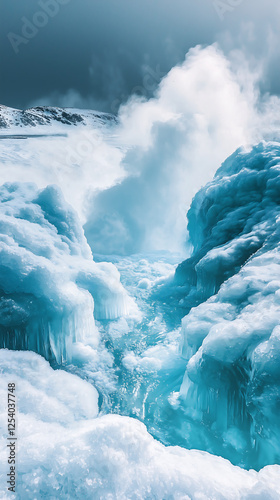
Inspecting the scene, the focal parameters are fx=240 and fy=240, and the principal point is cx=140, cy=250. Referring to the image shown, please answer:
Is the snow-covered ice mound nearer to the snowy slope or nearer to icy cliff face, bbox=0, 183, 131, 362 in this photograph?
icy cliff face, bbox=0, 183, 131, 362

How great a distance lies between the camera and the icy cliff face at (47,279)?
5.59 meters

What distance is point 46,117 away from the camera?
68.6 metres

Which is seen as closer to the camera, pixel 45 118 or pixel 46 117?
pixel 45 118

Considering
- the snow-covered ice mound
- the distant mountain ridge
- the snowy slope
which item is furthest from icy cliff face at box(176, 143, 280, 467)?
the distant mountain ridge

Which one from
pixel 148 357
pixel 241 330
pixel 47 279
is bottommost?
pixel 148 357

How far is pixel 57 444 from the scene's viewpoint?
2656mm

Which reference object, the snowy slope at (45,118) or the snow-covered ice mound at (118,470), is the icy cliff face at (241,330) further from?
the snowy slope at (45,118)

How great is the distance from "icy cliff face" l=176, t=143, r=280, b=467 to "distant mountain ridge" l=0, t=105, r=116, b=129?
58238 mm

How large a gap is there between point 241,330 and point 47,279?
431 cm

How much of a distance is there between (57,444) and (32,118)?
75.3m

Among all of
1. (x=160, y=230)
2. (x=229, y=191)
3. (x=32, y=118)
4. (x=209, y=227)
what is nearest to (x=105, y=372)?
(x=209, y=227)

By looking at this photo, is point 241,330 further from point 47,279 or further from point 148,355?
point 47,279

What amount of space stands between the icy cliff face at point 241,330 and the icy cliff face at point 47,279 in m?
2.78

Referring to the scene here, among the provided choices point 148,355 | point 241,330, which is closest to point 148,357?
point 148,355
